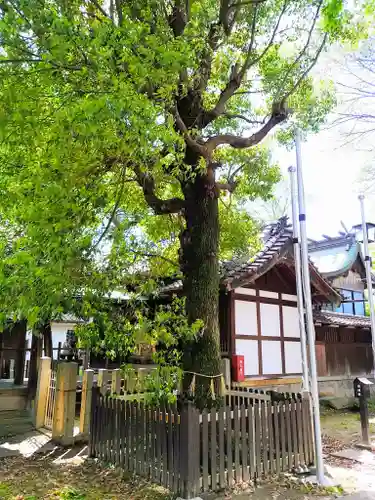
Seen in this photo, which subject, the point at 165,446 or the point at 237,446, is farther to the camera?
the point at 237,446

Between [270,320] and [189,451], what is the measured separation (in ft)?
26.4

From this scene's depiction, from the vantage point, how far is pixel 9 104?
421cm

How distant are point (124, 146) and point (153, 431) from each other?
13.1 ft

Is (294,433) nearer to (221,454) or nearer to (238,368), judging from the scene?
(221,454)

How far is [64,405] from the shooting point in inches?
323

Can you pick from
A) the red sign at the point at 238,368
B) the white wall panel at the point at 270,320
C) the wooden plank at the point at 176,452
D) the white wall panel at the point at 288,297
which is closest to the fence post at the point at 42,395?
the red sign at the point at 238,368

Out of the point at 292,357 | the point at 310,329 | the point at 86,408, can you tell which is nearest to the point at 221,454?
the point at 310,329

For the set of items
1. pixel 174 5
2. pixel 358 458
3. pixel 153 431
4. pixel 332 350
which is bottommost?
pixel 358 458

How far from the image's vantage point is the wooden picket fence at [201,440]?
210 inches

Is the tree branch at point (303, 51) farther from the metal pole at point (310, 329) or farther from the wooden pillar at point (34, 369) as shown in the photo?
the wooden pillar at point (34, 369)

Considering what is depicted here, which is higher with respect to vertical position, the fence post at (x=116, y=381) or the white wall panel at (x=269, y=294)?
the white wall panel at (x=269, y=294)

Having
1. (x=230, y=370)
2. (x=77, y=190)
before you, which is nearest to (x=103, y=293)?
(x=77, y=190)

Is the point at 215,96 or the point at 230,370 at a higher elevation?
the point at 215,96

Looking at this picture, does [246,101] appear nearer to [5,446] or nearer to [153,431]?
[153,431]
